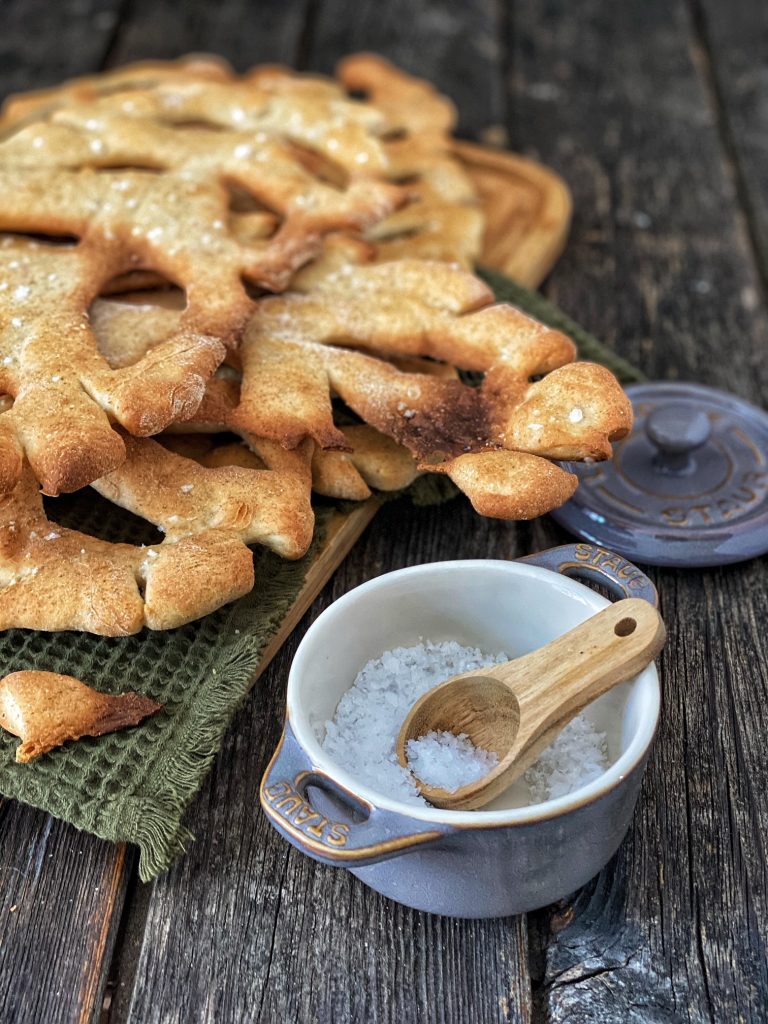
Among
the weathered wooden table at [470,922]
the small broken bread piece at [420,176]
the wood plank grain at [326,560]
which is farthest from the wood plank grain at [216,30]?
the wood plank grain at [326,560]

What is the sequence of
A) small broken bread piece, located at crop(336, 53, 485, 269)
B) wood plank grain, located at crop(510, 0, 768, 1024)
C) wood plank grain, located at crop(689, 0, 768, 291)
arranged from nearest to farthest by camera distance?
wood plank grain, located at crop(510, 0, 768, 1024) → small broken bread piece, located at crop(336, 53, 485, 269) → wood plank grain, located at crop(689, 0, 768, 291)

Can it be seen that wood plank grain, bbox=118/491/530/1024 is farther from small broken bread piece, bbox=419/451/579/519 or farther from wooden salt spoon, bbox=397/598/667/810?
small broken bread piece, bbox=419/451/579/519

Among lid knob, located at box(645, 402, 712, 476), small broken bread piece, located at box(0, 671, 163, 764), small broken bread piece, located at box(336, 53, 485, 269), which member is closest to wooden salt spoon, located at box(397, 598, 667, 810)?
small broken bread piece, located at box(0, 671, 163, 764)

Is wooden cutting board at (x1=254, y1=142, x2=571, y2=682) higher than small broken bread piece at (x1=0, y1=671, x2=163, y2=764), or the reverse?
wooden cutting board at (x1=254, y1=142, x2=571, y2=682)

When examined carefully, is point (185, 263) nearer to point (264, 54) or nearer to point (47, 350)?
point (47, 350)

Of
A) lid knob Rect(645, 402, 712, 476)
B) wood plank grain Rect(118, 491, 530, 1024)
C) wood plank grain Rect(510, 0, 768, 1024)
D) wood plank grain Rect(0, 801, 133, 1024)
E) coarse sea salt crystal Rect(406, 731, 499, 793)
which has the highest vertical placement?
lid knob Rect(645, 402, 712, 476)

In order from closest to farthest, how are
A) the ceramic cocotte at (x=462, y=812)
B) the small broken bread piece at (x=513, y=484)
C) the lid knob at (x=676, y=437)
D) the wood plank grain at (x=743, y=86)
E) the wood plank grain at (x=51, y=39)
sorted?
1. the ceramic cocotte at (x=462, y=812)
2. the small broken bread piece at (x=513, y=484)
3. the lid knob at (x=676, y=437)
4. the wood plank grain at (x=743, y=86)
5. the wood plank grain at (x=51, y=39)

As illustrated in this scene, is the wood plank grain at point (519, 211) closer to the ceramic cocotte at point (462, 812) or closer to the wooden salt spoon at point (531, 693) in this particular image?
the ceramic cocotte at point (462, 812)
